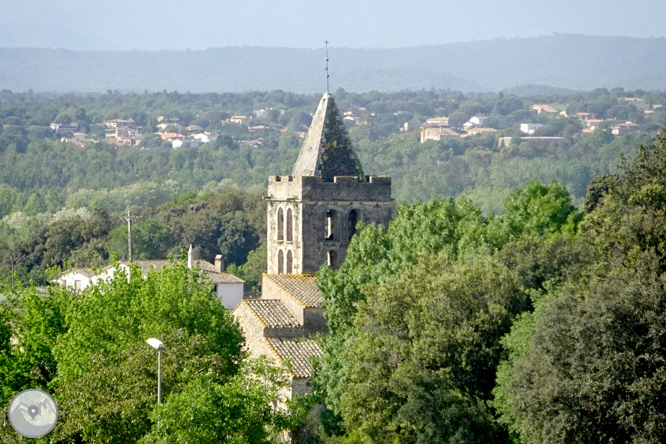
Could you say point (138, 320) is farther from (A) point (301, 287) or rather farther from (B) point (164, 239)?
(B) point (164, 239)

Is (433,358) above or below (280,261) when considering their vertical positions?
above

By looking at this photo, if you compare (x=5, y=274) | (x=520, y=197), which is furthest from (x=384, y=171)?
(x=520, y=197)

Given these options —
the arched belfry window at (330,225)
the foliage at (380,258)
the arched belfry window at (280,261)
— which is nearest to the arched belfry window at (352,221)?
the arched belfry window at (330,225)

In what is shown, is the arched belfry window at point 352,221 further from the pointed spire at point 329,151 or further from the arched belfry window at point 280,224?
the arched belfry window at point 280,224

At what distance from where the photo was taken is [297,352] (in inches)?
1346

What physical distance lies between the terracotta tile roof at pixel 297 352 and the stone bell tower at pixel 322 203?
4459 mm

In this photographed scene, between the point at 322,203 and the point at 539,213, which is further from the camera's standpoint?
the point at 539,213

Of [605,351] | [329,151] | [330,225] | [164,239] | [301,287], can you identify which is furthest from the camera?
[164,239]

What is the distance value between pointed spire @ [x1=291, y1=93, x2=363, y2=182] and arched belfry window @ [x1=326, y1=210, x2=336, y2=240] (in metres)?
1.09

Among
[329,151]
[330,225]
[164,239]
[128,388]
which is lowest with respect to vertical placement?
[164,239]

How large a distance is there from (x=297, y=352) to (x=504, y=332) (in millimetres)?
8065

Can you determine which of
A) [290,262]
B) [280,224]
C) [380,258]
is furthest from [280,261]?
[380,258]

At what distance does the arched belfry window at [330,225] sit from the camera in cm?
3971

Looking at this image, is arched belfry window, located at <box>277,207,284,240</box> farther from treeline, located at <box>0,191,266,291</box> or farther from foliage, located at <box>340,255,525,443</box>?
treeline, located at <box>0,191,266,291</box>
